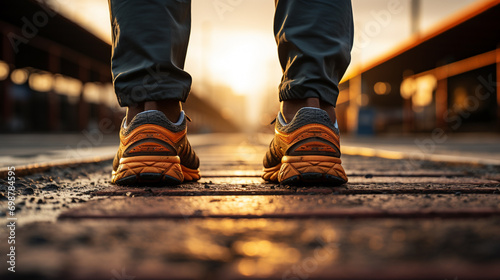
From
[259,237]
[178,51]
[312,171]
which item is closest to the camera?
[259,237]

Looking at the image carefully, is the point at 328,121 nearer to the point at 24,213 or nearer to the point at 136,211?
the point at 136,211

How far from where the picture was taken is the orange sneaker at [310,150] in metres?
1.32

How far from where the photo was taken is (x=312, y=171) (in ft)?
4.28

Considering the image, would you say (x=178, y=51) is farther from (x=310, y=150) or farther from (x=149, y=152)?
(x=310, y=150)

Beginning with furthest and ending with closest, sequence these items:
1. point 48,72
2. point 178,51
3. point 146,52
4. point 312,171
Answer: point 48,72 → point 178,51 → point 146,52 → point 312,171

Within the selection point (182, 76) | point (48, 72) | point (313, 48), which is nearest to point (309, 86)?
point (313, 48)

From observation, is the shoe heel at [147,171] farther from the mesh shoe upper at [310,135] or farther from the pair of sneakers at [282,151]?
the mesh shoe upper at [310,135]

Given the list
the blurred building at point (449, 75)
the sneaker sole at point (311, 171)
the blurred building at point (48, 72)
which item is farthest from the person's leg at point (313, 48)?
the blurred building at point (449, 75)

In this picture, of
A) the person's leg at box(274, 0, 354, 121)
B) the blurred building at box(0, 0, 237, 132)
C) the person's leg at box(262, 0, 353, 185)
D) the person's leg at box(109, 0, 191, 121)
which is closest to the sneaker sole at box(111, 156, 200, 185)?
the person's leg at box(109, 0, 191, 121)

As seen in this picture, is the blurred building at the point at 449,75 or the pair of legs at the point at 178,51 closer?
the pair of legs at the point at 178,51

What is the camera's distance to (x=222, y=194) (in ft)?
3.79

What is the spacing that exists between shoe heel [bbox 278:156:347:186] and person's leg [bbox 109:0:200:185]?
375 millimetres

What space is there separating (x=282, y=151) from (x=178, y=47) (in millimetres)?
563

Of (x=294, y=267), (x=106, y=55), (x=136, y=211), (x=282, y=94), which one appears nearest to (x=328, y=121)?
(x=282, y=94)
